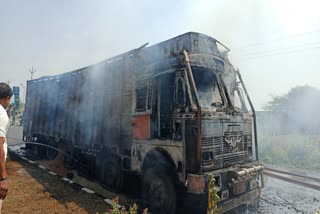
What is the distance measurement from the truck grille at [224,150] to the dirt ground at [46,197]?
243cm

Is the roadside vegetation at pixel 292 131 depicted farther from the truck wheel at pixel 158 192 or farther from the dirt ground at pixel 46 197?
the dirt ground at pixel 46 197

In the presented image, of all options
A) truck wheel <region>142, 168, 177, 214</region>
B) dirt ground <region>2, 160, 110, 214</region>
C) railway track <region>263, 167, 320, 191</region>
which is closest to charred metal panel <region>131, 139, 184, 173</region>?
truck wheel <region>142, 168, 177, 214</region>

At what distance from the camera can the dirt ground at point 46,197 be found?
537 centimetres

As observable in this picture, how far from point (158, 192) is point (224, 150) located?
1.59 metres

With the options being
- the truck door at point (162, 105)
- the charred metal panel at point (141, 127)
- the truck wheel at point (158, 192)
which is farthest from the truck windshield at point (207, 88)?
the truck wheel at point (158, 192)

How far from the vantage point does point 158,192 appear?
5.33 metres

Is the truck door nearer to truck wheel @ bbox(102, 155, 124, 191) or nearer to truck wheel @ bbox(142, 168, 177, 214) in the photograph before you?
truck wheel @ bbox(142, 168, 177, 214)

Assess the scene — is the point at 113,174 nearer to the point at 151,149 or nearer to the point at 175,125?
the point at 151,149

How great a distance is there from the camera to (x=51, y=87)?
11523 millimetres

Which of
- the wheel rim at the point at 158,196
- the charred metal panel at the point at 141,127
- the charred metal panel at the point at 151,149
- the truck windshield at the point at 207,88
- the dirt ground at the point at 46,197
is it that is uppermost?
the truck windshield at the point at 207,88

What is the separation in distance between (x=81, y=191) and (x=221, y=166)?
3.72 meters

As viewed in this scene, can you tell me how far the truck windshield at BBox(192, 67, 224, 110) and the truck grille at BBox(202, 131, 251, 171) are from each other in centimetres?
68

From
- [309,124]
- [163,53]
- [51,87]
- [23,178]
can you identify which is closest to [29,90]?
[51,87]

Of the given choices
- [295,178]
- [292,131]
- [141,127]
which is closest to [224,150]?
[141,127]
